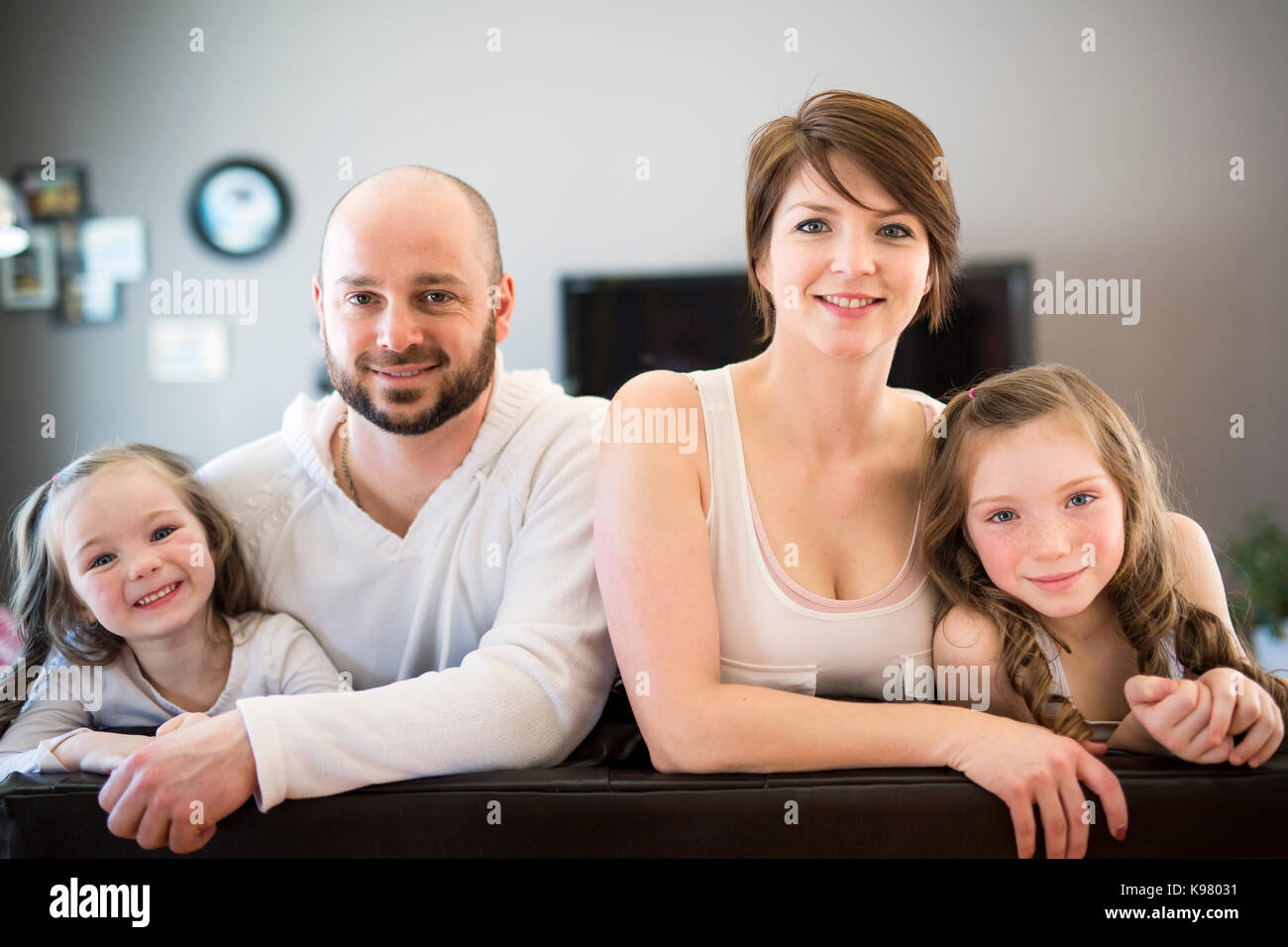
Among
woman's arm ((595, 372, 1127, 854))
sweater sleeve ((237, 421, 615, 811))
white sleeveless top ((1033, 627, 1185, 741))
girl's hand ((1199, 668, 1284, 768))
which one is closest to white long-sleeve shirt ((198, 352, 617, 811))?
sweater sleeve ((237, 421, 615, 811))

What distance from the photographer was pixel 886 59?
180 centimetres

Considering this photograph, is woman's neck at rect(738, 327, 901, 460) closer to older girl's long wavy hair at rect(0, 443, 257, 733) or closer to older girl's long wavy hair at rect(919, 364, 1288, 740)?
older girl's long wavy hair at rect(919, 364, 1288, 740)

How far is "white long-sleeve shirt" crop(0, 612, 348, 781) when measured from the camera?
1340 mm

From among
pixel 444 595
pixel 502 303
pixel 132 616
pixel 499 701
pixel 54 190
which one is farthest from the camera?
pixel 54 190

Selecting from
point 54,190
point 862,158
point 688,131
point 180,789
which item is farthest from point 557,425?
point 54,190

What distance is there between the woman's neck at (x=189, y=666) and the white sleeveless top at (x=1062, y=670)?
114 cm

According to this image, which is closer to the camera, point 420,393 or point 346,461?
point 420,393

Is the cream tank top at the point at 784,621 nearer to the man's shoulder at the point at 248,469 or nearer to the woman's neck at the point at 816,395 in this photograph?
the woman's neck at the point at 816,395

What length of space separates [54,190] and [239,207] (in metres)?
0.35

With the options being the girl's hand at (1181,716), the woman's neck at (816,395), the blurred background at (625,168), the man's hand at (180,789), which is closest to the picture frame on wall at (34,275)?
the blurred background at (625,168)

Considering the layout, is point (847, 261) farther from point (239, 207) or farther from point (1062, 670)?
point (239, 207)

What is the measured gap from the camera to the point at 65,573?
53.3 inches

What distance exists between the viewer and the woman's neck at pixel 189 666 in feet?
4.54
